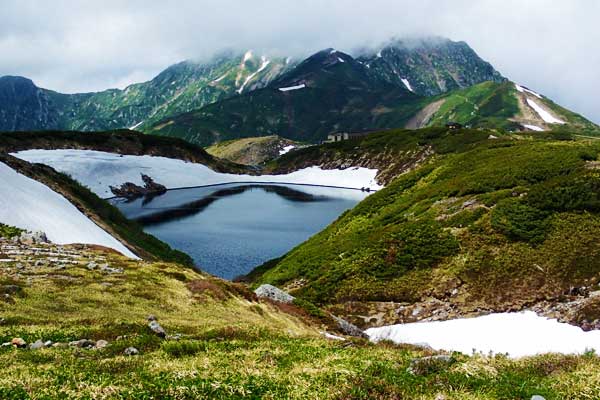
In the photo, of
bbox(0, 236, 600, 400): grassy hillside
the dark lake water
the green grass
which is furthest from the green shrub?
the green grass

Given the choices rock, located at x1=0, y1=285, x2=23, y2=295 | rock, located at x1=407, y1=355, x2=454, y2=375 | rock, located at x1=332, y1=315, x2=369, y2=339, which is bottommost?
rock, located at x1=332, y1=315, x2=369, y2=339

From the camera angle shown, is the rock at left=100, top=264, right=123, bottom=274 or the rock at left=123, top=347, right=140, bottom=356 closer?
the rock at left=123, top=347, right=140, bottom=356

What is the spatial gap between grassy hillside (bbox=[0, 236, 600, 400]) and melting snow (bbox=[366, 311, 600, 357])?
13834 millimetres

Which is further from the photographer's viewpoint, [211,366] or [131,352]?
[131,352]

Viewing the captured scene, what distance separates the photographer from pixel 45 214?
5309cm

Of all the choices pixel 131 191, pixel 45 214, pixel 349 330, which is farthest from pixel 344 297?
pixel 131 191

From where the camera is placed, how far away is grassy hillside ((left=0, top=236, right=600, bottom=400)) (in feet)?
35.6

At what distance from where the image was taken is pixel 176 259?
6806 centimetres

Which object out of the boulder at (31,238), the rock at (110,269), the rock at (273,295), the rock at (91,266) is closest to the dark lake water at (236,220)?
the boulder at (31,238)

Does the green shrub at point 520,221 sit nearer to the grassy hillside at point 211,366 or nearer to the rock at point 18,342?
the grassy hillside at point 211,366

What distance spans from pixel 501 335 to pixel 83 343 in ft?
86.2

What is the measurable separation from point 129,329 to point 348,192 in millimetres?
175696

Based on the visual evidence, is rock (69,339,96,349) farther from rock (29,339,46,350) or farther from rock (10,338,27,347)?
rock (10,338,27,347)

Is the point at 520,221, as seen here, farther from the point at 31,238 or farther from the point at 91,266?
the point at 31,238
